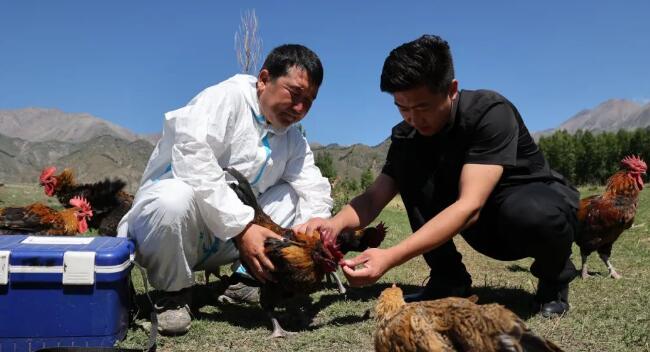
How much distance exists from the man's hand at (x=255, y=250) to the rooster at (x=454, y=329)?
3.45 ft

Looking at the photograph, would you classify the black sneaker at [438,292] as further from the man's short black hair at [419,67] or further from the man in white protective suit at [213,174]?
the man's short black hair at [419,67]

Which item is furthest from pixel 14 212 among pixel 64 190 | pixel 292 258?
pixel 292 258

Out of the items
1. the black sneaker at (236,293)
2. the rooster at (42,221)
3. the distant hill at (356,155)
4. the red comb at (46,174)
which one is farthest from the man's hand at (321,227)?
the distant hill at (356,155)

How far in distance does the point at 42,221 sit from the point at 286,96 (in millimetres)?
3581

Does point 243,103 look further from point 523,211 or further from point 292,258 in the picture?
point 523,211

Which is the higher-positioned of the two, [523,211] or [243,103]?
[243,103]

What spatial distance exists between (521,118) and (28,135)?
109 meters

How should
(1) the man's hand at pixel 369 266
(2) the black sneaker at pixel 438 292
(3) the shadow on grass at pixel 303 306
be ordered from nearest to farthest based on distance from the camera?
(1) the man's hand at pixel 369 266, (3) the shadow on grass at pixel 303 306, (2) the black sneaker at pixel 438 292

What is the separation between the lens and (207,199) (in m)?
3.22

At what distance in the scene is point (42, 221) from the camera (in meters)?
5.39

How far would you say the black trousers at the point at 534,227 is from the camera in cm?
324

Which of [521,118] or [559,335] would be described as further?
[521,118]

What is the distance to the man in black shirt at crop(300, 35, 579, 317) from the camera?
281cm

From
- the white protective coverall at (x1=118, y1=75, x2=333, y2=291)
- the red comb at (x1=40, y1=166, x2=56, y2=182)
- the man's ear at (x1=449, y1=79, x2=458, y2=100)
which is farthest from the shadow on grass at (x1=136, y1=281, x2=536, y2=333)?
the red comb at (x1=40, y1=166, x2=56, y2=182)
